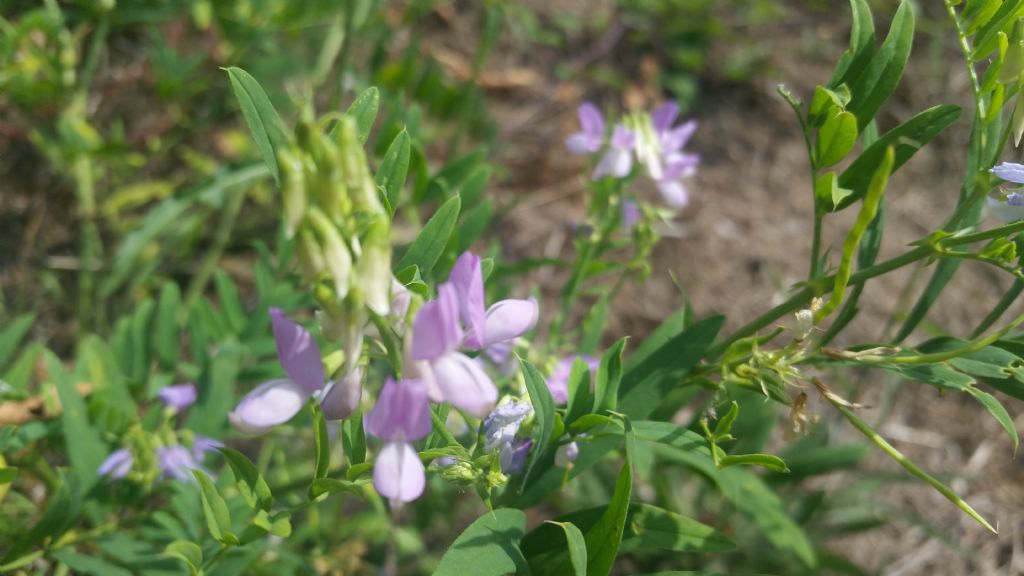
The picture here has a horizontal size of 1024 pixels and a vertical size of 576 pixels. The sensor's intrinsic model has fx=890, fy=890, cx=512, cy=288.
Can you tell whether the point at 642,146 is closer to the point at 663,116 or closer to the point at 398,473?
the point at 663,116

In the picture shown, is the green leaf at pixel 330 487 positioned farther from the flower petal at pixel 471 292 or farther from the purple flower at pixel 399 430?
the flower petal at pixel 471 292

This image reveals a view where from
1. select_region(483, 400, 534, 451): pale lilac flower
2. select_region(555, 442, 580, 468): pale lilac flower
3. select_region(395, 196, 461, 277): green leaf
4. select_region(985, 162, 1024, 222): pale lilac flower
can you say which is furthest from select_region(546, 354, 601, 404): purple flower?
select_region(985, 162, 1024, 222): pale lilac flower

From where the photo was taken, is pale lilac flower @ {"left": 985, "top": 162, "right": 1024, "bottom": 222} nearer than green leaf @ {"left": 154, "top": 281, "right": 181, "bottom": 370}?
Yes

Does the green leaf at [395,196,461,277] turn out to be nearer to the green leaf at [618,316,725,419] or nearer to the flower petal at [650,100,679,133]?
the green leaf at [618,316,725,419]

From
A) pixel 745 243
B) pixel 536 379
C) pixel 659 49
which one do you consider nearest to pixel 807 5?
pixel 659 49

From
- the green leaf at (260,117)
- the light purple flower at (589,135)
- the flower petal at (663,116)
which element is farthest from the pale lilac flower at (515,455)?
the flower petal at (663,116)

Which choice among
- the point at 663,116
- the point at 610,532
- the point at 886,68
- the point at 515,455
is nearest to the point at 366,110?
the point at 515,455
